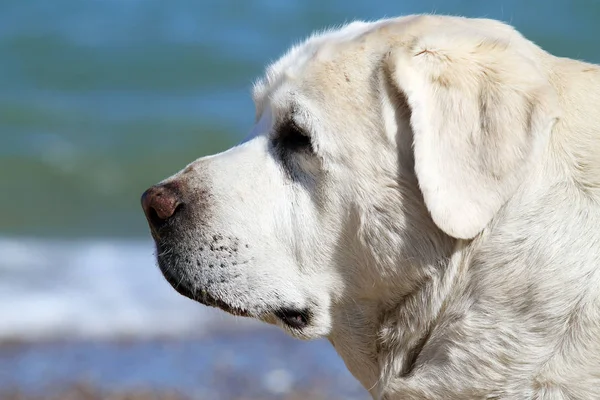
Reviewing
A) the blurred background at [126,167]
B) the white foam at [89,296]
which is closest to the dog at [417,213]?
the blurred background at [126,167]

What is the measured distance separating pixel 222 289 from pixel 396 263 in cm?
57

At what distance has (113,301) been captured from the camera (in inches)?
309

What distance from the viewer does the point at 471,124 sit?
2842mm

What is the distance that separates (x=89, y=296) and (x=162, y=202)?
16.2 feet

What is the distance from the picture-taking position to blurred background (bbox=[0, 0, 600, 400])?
6367 mm

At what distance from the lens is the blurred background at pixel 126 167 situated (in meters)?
6.37

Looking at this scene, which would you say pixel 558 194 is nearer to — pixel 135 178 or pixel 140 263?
pixel 140 263

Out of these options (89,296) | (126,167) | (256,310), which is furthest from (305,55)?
(126,167)

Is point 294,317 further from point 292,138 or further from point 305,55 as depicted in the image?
point 305,55

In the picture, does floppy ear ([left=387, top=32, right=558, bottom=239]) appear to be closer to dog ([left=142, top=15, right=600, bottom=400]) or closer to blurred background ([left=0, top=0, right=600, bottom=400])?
dog ([left=142, top=15, right=600, bottom=400])

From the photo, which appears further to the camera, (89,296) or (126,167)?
(126,167)

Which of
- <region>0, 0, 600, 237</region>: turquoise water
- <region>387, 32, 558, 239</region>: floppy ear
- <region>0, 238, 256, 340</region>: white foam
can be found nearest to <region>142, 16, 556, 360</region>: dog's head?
<region>387, 32, 558, 239</region>: floppy ear

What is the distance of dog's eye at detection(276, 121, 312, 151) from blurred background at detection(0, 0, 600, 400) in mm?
942

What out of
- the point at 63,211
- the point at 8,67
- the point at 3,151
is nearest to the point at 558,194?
the point at 63,211
